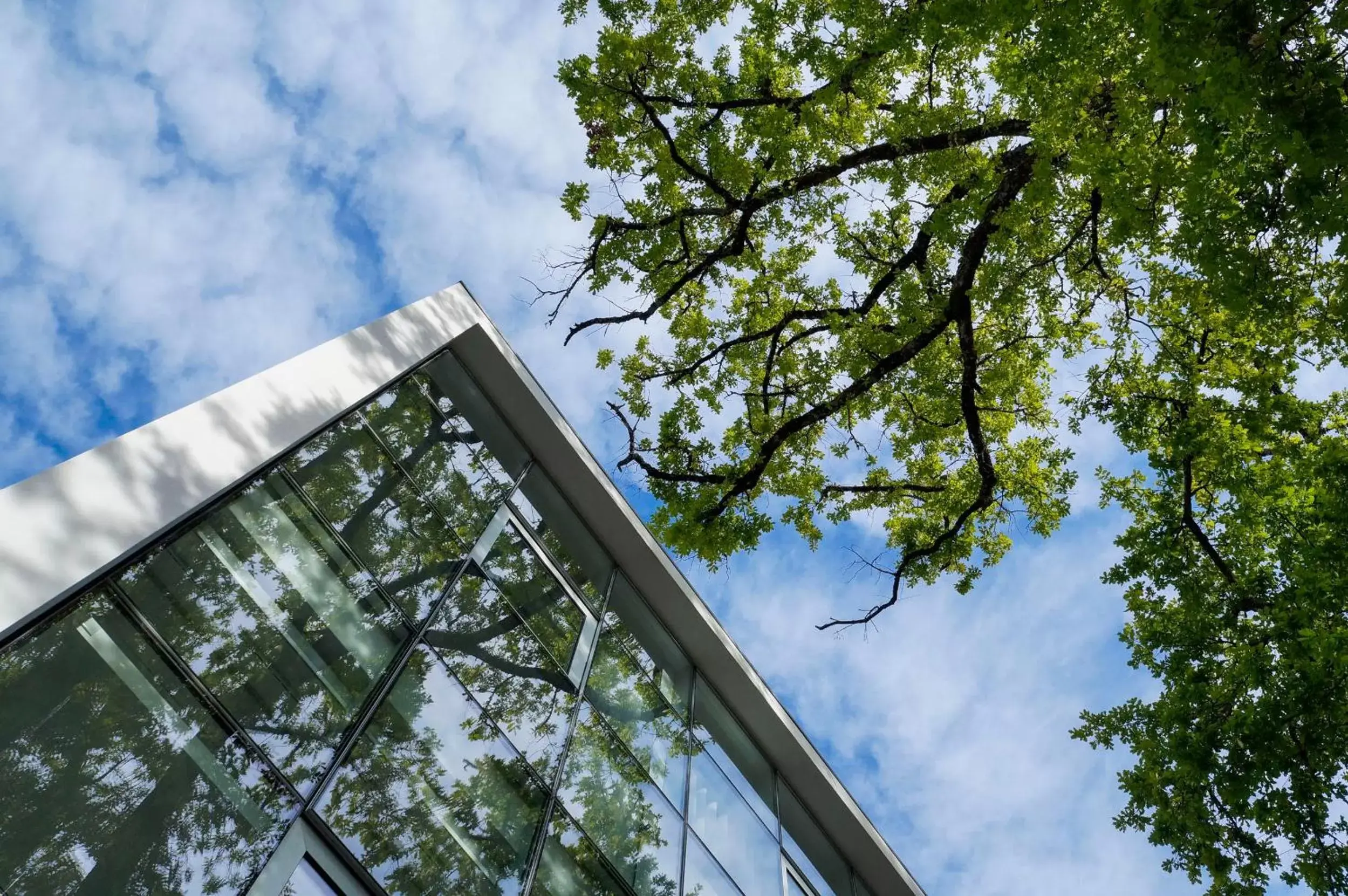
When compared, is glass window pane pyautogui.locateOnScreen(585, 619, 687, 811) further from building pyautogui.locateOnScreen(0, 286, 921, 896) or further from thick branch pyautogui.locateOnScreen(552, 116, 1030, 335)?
thick branch pyautogui.locateOnScreen(552, 116, 1030, 335)

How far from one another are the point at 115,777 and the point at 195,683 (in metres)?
0.65

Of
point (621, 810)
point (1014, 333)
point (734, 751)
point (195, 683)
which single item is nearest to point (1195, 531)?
point (1014, 333)

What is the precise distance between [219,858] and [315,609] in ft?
5.78

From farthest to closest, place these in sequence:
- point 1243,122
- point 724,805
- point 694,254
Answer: point 694,254
point 724,805
point 1243,122

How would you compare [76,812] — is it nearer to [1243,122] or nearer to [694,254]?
[1243,122]

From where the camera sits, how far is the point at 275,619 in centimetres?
508

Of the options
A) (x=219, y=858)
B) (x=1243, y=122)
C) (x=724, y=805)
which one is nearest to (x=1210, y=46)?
(x=1243, y=122)

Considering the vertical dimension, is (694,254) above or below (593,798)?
above

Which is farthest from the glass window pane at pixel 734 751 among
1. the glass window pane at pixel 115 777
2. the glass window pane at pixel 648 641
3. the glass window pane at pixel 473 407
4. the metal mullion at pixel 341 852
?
the glass window pane at pixel 115 777

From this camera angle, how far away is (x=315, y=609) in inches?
215

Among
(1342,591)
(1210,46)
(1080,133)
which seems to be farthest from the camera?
(1342,591)

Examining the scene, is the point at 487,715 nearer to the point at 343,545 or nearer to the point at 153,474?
the point at 343,545

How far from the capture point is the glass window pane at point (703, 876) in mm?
8555

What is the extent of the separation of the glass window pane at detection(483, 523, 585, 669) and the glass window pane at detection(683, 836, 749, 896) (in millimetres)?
2466
